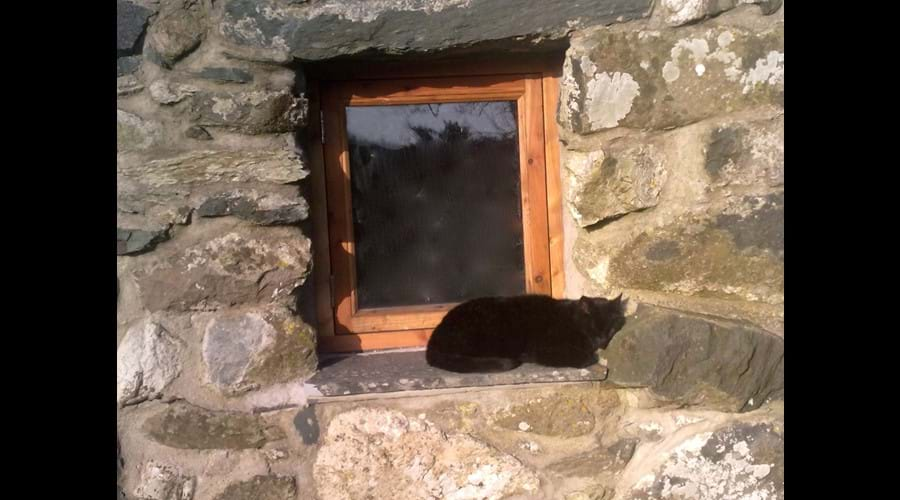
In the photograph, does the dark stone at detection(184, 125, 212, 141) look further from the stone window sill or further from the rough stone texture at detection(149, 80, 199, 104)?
the stone window sill

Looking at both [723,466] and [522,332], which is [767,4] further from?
[723,466]

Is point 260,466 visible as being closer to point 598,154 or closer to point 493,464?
point 493,464

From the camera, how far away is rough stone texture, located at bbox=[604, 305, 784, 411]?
57.5 inches

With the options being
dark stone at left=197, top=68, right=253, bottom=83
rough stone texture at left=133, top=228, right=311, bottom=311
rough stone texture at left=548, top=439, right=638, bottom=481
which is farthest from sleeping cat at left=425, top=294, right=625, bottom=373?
dark stone at left=197, top=68, right=253, bottom=83

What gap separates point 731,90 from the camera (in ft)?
4.72

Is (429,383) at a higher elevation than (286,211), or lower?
lower

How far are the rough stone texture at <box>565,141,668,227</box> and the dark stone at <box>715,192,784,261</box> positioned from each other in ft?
0.59

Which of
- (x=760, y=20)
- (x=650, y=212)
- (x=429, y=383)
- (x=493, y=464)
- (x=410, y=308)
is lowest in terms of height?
(x=493, y=464)

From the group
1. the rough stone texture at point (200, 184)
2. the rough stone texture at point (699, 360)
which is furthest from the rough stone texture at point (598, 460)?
the rough stone texture at point (200, 184)

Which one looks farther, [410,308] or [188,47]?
[410,308]

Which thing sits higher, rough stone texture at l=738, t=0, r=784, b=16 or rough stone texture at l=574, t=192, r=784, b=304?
rough stone texture at l=738, t=0, r=784, b=16

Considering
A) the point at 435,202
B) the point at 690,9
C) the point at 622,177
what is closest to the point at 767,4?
the point at 690,9

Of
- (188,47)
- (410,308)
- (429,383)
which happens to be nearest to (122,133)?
(188,47)

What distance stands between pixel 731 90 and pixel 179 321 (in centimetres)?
143
